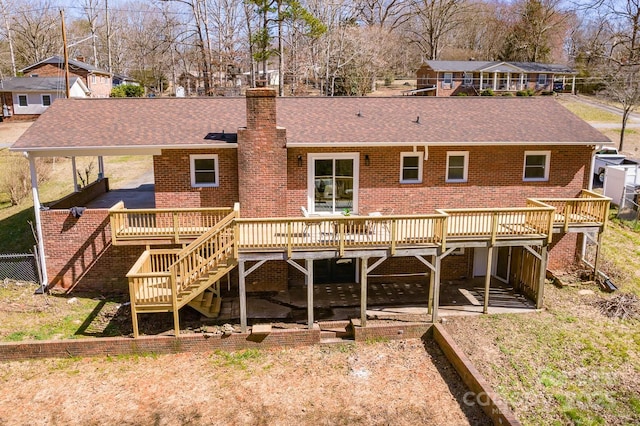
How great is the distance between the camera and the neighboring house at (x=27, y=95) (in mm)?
42062

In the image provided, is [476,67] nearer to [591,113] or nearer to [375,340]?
[591,113]

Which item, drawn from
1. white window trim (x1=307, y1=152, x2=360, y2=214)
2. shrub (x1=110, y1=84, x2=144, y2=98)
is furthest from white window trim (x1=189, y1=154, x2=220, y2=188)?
shrub (x1=110, y1=84, x2=144, y2=98)

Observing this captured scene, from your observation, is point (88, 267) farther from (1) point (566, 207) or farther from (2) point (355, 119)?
(1) point (566, 207)

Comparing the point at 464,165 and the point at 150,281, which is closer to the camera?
the point at 150,281

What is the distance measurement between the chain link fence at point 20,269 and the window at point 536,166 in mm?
15928

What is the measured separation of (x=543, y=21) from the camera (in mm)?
58906

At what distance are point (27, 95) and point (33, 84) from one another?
44.4 inches

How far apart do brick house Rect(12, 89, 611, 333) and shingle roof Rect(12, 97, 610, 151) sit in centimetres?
8

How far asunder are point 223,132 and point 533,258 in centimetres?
1035

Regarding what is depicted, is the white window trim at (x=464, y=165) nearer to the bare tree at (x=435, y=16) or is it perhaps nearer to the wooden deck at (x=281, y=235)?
the wooden deck at (x=281, y=235)

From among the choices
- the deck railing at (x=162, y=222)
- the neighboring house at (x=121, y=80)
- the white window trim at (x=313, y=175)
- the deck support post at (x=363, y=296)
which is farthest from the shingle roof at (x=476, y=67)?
the deck support post at (x=363, y=296)

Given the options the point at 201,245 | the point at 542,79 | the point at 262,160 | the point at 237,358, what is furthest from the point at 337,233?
the point at 542,79

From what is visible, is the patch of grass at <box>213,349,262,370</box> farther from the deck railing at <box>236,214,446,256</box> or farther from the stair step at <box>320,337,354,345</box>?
the deck railing at <box>236,214,446,256</box>

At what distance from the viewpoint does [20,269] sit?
15609mm
